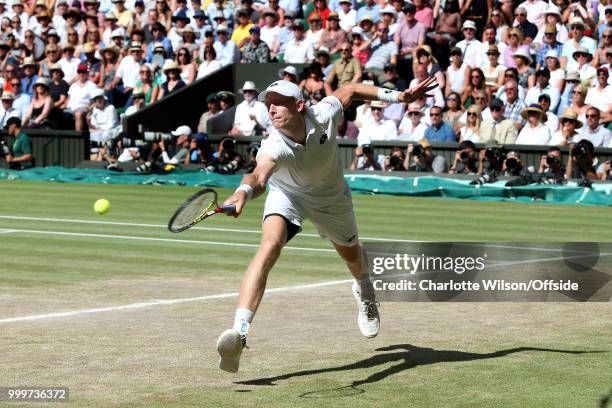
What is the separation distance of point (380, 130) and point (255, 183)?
16.8m

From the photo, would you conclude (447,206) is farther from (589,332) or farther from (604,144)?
(589,332)

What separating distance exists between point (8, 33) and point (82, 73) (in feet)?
16.4

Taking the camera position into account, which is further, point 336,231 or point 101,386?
point 336,231

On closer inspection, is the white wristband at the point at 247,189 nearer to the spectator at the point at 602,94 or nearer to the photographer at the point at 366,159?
the photographer at the point at 366,159

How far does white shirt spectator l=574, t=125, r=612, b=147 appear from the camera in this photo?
70.9ft

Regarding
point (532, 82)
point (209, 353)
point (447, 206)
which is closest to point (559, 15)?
point (532, 82)

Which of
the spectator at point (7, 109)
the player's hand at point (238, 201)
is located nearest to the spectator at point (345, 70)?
the spectator at point (7, 109)

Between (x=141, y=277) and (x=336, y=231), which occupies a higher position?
(x=336, y=231)

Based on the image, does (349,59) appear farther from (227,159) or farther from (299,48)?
(227,159)

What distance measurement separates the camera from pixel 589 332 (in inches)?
364

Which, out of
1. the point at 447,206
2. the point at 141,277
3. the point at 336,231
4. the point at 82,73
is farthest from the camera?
the point at 82,73

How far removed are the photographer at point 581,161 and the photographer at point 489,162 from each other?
4.23 ft

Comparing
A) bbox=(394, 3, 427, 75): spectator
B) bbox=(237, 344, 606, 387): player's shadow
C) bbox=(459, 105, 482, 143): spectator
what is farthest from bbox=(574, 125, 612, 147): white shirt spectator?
bbox=(237, 344, 606, 387): player's shadow

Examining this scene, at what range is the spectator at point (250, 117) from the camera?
1009 inches
